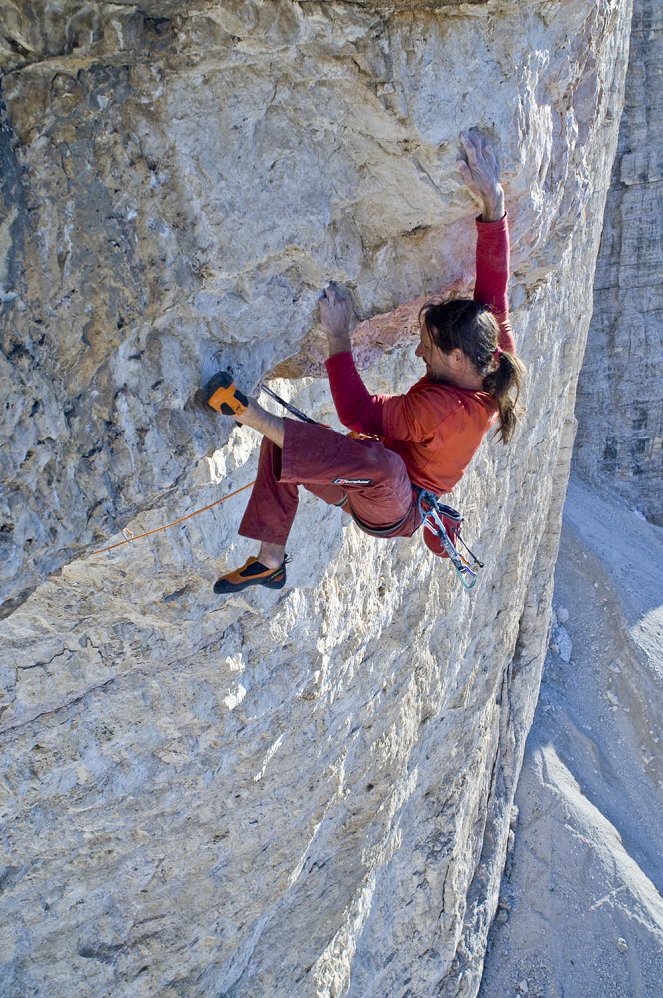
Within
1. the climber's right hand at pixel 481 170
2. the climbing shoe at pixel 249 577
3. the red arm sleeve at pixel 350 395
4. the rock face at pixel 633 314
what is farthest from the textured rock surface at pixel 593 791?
the climber's right hand at pixel 481 170

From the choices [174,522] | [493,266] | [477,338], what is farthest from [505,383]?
[174,522]

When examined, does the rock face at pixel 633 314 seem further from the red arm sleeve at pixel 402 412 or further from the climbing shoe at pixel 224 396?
the climbing shoe at pixel 224 396

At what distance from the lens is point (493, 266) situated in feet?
9.94

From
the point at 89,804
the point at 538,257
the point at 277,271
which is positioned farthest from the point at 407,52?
the point at 89,804

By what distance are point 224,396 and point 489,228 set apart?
3.95ft

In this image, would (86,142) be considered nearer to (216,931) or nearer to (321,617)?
(321,617)

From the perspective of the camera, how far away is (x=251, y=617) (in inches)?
138

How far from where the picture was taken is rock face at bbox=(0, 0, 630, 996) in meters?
2.14

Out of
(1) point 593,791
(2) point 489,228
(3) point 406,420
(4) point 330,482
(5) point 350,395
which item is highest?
(2) point 489,228

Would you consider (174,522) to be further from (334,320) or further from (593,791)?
(593,791)

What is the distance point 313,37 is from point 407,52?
1.15 ft

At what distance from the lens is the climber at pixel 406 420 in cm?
274

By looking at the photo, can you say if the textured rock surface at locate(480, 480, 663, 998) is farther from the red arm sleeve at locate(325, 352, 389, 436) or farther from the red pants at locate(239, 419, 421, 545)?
the red arm sleeve at locate(325, 352, 389, 436)

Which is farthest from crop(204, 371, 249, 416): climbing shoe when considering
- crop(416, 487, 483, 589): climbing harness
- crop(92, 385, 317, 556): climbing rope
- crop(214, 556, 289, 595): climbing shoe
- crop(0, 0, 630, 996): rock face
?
crop(416, 487, 483, 589): climbing harness
